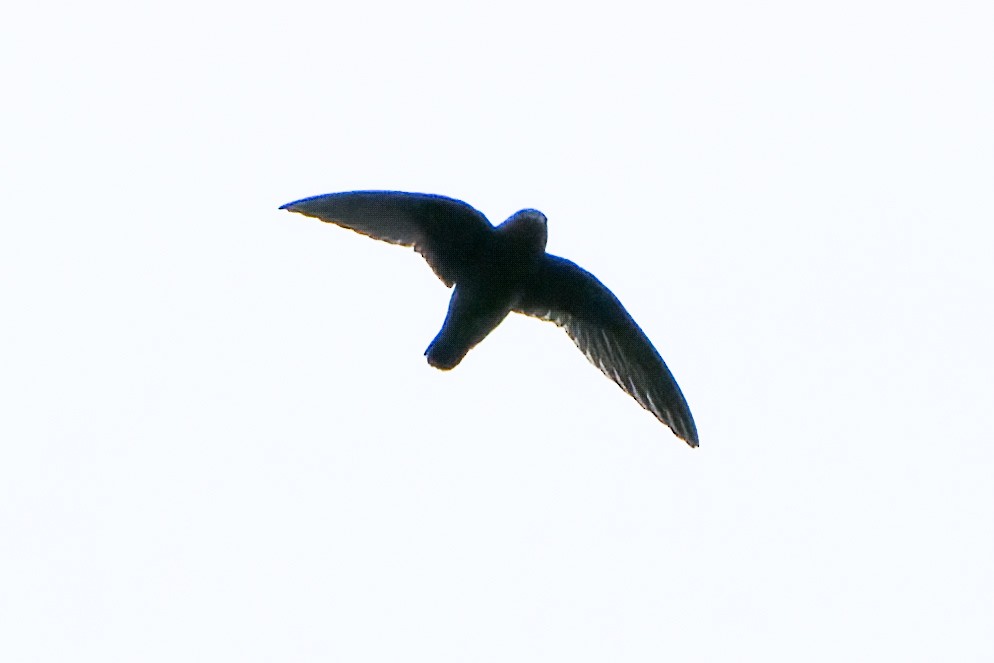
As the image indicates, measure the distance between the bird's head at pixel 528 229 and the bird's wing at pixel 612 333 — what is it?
523 mm

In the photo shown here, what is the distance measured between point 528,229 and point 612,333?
4.67 ft

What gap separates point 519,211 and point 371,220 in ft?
4.29

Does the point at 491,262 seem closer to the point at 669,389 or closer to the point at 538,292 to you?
the point at 538,292

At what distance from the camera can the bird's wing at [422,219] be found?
41.4 ft

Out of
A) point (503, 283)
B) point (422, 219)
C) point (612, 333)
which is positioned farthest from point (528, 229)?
point (612, 333)

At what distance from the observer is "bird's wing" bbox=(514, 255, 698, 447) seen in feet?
42.7

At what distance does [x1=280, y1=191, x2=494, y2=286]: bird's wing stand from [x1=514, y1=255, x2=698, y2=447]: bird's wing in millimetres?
654

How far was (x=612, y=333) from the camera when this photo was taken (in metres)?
13.2

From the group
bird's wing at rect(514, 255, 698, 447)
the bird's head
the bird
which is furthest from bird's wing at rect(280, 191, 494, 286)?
bird's wing at rect(514, 255, 698, 447)

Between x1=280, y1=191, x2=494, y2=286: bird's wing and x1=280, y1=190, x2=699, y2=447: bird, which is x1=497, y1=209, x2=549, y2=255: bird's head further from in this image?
x1=280, y1=191, x2=494, y2=286: bird's wing

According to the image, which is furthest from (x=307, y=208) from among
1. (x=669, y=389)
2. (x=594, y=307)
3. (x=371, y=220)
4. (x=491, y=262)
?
(x=669, y=389)

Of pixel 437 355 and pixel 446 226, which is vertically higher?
pixel 446 226

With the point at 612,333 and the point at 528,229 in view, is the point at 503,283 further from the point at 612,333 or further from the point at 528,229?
the point at 612,333

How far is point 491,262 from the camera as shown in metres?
12.6
